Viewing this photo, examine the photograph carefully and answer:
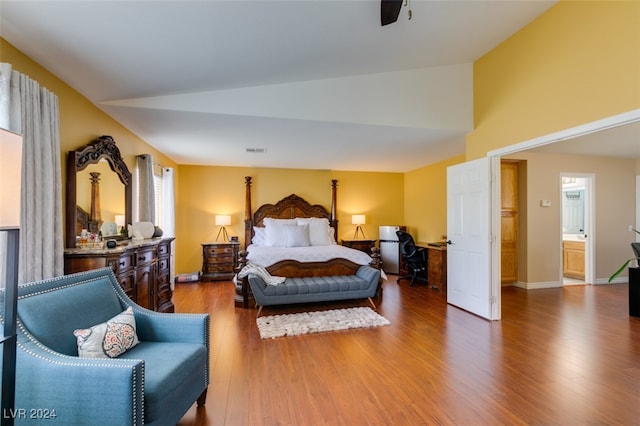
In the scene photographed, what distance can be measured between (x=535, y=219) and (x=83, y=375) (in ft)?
21.8

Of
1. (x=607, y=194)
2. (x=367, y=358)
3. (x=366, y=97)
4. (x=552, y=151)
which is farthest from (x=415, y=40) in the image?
(x=607, y=194)

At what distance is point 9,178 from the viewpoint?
1168 millimetres

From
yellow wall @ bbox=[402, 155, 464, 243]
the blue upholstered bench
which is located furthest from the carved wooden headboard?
the blue upholstered bench

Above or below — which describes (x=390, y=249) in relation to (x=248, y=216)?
below

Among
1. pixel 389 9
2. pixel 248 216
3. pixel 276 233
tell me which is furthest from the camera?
pixel 248 216

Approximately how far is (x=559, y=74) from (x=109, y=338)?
4404 mm

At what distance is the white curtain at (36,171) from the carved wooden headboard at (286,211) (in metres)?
4.16

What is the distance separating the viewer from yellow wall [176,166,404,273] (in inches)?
253

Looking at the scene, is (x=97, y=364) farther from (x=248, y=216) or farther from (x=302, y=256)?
(x=248, y=216)

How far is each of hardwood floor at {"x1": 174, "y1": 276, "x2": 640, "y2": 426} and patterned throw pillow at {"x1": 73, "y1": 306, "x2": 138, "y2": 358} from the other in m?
0.66

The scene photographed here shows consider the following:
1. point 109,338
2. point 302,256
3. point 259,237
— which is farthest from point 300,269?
point 109,338

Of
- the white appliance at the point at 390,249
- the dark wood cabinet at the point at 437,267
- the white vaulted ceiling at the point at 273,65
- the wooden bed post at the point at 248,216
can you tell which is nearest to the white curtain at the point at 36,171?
the white vaulted ceiling at the point at 273,65

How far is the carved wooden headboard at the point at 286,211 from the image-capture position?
6.53 meters

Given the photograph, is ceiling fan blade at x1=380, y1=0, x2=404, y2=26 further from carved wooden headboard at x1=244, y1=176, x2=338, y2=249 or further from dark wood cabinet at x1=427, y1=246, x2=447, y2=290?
carved wooden headboard at x1=244, y1=176, x2=338, y2=249
